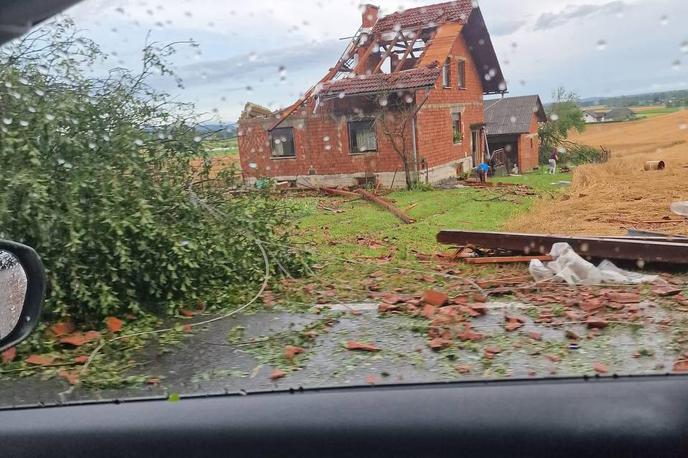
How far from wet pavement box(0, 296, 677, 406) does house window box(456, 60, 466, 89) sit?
156cm

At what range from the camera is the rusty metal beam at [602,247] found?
263 cm

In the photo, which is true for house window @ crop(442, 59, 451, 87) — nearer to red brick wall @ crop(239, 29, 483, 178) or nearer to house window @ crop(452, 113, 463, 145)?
red brick wall @ crop(239, 29, 483, 178)

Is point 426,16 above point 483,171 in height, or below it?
above

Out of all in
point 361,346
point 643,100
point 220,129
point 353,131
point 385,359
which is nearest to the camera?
point 385,359

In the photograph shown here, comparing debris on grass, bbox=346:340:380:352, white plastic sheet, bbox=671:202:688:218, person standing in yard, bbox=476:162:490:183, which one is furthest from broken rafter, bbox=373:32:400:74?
white plastic sheet, bbox=671:202:688:218

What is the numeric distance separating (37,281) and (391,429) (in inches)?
42.3

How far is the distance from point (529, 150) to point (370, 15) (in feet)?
5.08

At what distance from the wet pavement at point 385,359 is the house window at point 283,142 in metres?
1.28

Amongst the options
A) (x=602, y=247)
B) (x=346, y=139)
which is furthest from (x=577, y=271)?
(x=346, y=139)

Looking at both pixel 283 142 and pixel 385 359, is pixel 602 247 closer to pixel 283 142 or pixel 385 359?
pixel 385 359

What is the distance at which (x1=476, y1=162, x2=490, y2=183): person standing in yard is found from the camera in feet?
14.2

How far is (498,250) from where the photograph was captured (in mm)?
3111

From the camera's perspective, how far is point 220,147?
3371 millimetres

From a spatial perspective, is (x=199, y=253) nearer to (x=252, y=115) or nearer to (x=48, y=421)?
(x=252, y=115)
